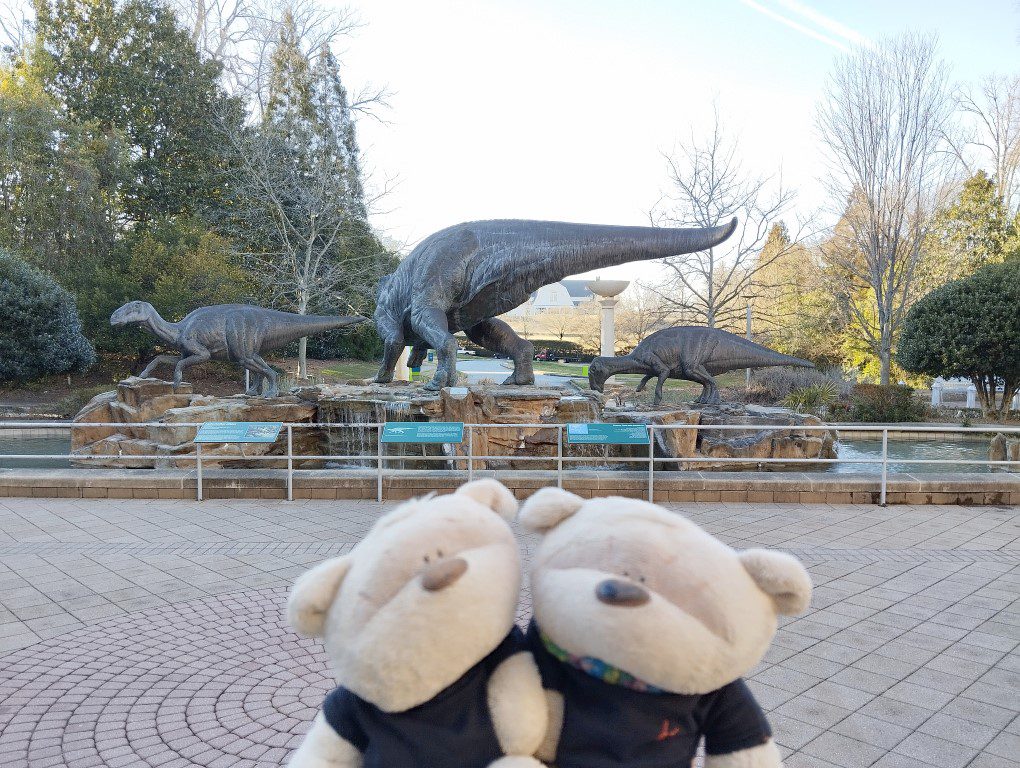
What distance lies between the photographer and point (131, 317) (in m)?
12.4

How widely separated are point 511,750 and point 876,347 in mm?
24235

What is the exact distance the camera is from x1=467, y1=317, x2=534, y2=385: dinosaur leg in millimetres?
11742

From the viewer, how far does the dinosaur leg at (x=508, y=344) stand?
38.5 feet

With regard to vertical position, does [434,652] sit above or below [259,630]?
above

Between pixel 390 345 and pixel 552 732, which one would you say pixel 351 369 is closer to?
pixel 390 345

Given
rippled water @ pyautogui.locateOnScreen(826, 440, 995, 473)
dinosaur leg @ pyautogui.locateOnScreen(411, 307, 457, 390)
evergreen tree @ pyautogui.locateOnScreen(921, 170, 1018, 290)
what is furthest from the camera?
evergreen tree @ pyautogui.locateOnScreen(921, 170, 1018, 290)

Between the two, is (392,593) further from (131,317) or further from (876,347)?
(876,347)

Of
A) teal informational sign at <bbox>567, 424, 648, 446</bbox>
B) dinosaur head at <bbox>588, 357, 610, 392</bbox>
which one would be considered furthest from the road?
teal informational sign at <bbox>567, 424, 648, 446</bbox>

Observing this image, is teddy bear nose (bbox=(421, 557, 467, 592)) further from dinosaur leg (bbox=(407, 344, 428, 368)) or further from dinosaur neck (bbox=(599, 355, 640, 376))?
dinosaur neck (bbox=(599, 355, 640, 376))

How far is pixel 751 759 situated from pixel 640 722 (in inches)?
12.1

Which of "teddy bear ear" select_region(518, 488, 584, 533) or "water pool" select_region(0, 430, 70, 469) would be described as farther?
"water pool" select_region(0, 430, 70, 469)

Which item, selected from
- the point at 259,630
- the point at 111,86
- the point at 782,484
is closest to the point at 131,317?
the point at 259,630

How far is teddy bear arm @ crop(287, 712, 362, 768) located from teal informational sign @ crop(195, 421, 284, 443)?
6575mm

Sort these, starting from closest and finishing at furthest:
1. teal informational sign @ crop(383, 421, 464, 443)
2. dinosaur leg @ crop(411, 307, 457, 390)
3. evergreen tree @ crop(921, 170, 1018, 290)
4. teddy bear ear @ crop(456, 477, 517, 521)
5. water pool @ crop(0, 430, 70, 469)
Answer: teddy bear ear @ crop(456, 477, 517, 521)
teal informational sign @ crop(383, 421, 464, 443)
dinosaur leg @ crop(411, 307, 457, 390)
water pool @ crop(0, 430, 70, 469)
evergreen tree @ crop(921, 170, 1018, 290)
